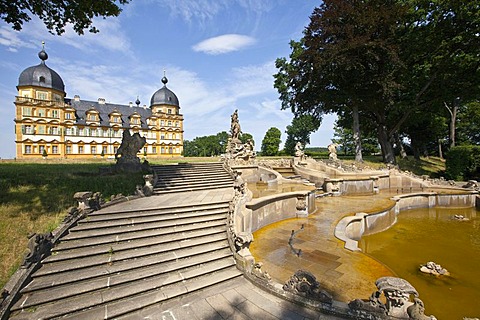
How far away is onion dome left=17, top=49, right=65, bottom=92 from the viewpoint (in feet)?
144

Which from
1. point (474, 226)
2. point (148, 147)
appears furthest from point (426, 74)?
point (148, 147)

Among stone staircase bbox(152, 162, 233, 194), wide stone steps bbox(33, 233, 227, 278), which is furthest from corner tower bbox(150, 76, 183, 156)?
wide stone steps bbox(33, 233, 227, 278)

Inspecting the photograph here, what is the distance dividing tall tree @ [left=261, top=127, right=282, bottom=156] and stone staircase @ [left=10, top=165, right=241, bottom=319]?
58.5 metres

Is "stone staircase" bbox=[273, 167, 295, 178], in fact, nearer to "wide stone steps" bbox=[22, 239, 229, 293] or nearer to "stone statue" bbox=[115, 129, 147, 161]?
"stone statue" bbox=[115, 129, 147, 161]

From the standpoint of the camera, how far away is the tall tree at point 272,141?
65.5 metres

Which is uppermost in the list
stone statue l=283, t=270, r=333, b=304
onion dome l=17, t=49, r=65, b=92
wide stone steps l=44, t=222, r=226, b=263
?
onion dome l=17, t=49, r=65, b=92

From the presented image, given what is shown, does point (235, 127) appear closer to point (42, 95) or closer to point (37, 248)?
point (37, 248)

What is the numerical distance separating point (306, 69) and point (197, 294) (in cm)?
2728

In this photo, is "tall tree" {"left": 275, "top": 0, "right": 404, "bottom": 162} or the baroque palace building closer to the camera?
"tall tree" {"left": 275, "top": 0, "right": 404, "bottom": 162}

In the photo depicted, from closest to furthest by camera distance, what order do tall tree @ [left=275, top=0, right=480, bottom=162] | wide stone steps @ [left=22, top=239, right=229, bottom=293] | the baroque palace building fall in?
wide stone steps @ [left=22, top=239, right=229, bottom=293]
tall tree @ [left=275, top=0, right=480, bottom=162]
the baroque palace building

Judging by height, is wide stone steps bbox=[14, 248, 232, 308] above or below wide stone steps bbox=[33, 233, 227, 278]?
below

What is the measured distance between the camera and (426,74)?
882 inches

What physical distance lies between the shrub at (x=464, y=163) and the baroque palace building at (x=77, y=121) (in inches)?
2239

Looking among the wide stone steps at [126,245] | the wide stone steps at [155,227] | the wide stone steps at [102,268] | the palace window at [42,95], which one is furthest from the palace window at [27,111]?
the wide stone steps at [102,268]
